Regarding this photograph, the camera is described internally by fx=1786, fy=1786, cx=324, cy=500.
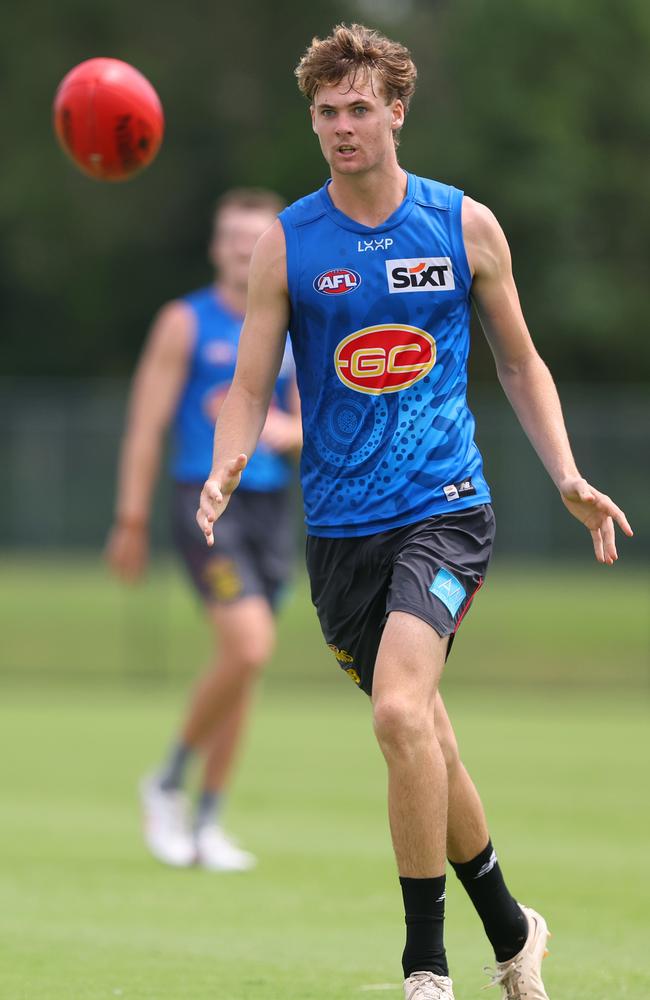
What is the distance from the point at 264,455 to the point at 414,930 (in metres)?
4.00

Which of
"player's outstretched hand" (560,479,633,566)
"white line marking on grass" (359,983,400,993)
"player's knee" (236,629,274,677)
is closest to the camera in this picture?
"player's outstretched hand" (560,479,633,566)

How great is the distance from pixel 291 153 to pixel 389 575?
1511 inches

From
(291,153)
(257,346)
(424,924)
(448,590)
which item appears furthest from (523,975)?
(291,153)

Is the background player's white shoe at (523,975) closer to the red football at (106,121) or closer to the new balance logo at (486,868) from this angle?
the new balance logo at (486,868)

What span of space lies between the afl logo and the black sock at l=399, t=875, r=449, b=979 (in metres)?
1.38

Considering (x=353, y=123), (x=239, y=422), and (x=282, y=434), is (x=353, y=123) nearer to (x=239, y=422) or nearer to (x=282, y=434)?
(x=239, y=422)

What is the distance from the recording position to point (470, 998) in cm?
531

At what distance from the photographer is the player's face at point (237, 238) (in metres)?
8.36

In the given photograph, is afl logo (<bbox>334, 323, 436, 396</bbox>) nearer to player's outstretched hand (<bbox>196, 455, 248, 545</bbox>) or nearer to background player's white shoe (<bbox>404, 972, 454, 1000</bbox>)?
player's outstretched hand (<bbox>196, 455, 248, 545</bbox>)

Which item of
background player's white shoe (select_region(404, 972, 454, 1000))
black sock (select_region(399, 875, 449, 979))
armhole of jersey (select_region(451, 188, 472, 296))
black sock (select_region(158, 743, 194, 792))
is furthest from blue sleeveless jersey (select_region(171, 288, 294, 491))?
background player's white shoe (select_region(404, 972, 454, 1000))

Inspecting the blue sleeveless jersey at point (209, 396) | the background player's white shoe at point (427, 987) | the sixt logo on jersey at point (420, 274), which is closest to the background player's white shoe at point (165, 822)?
the blue sleeveless jersey at point (209, 396)

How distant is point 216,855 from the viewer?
26.3 feet

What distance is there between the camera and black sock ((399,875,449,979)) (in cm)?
470

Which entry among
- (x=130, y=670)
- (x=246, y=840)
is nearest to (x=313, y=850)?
(x=246, y=840)
